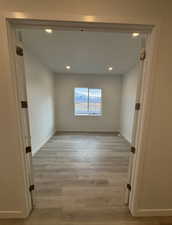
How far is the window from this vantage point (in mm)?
5965

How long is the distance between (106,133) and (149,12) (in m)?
5.05

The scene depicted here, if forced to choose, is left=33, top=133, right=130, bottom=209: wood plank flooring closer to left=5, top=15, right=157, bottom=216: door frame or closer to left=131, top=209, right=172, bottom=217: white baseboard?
left=131, top=209, right=172, bottom=217: white baseboard

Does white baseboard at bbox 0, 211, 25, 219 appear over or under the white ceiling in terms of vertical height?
under

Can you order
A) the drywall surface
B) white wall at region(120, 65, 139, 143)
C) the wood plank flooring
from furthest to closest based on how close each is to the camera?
white wall at region(120, 65, 139, 143) → the wood plank flooring → the drywall surface

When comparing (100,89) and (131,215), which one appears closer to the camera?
(131,215)

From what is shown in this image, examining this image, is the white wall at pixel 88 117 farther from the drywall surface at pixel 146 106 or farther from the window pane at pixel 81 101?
the drywall surface at pixel 146 106

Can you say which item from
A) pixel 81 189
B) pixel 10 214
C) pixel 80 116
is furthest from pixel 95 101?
pixel 10 214

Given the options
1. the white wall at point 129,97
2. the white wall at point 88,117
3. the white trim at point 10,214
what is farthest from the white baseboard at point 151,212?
the white wall at point 88,117

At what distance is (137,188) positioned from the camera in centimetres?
159

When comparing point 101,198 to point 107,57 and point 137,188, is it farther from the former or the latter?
point 107,57

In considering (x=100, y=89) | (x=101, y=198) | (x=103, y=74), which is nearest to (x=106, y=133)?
(x=100, y=89)

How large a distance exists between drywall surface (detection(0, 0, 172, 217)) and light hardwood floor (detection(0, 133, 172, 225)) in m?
0.24

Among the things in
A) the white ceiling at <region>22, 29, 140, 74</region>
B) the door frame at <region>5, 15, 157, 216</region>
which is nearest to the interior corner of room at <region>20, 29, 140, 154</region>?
the white ceiling at <region>22, 29, 140, 74</region>

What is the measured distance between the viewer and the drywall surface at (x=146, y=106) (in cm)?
123
